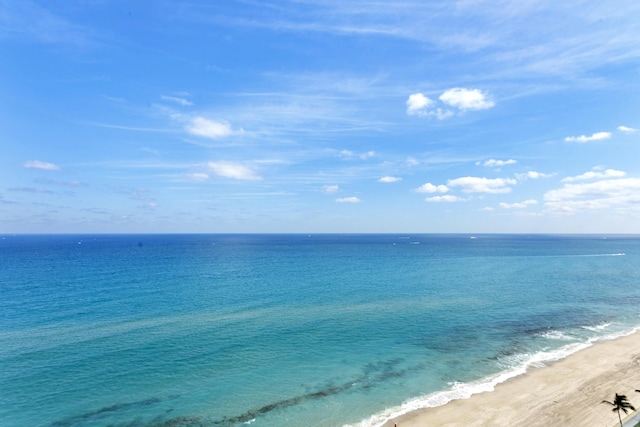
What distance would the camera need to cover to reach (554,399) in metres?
31.8

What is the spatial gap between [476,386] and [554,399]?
6.92 m

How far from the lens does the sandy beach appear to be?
2844 centimetres

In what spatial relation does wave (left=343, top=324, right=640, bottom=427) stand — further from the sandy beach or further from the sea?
the sandy beach

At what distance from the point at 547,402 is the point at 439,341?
15424 mm

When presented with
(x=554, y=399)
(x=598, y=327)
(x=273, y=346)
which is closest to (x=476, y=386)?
(x=554, y=399)

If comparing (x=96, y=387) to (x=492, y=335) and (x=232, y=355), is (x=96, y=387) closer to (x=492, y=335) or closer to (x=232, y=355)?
(x=232, y=355)

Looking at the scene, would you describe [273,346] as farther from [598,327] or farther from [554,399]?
[598,327]

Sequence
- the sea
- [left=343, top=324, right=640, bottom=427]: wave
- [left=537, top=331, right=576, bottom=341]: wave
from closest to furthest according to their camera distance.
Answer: [left=343, top=324, right=640, bottom=427]: wave → the sea → [left=537, top=331, right=576, bottom=341]: wave

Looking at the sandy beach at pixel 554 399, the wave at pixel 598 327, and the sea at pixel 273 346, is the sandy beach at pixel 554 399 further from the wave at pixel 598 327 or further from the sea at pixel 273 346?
the wave at pixel 598 327

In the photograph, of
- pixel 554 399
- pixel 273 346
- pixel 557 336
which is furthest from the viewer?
pixel 557 336

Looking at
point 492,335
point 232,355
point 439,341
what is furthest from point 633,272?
point 232,355

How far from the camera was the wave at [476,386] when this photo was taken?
29.2 m

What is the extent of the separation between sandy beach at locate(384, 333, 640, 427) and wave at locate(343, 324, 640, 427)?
590mm

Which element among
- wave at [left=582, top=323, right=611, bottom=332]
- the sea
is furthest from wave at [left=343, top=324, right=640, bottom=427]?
wave at [left=582, top=323, right=611, bottom=332]
